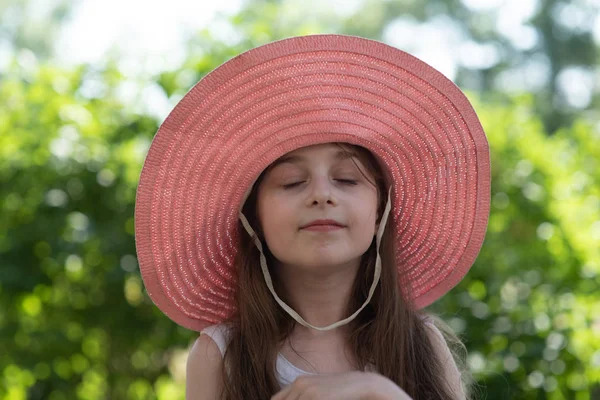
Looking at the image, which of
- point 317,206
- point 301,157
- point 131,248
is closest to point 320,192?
point 317,206

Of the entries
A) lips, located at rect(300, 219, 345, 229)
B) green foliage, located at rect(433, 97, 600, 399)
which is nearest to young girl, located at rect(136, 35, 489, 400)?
lips, located at rect(300, 219, 345, 229)

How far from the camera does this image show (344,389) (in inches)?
75.7

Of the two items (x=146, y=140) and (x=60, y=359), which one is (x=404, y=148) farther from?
(x=60, y=359)

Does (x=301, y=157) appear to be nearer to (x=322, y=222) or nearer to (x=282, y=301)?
(x=322, y=222)

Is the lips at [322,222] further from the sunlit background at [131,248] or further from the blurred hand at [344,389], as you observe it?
the sunlit background at [131,248]

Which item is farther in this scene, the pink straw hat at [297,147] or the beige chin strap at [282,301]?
the beige chin strap at [282,301]

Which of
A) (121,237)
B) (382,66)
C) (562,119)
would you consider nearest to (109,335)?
(121,237)

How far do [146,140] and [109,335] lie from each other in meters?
1.01

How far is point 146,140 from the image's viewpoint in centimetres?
425

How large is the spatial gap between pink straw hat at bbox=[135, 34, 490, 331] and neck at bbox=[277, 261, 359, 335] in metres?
0.20

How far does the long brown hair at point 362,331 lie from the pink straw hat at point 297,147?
64 millimetres

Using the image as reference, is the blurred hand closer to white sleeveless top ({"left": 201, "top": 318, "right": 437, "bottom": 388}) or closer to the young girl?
the young girl

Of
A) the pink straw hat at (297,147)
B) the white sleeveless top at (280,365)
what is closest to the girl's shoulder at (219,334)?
the white sleeveless top at (280,365)

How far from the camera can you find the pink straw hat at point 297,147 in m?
2.08
